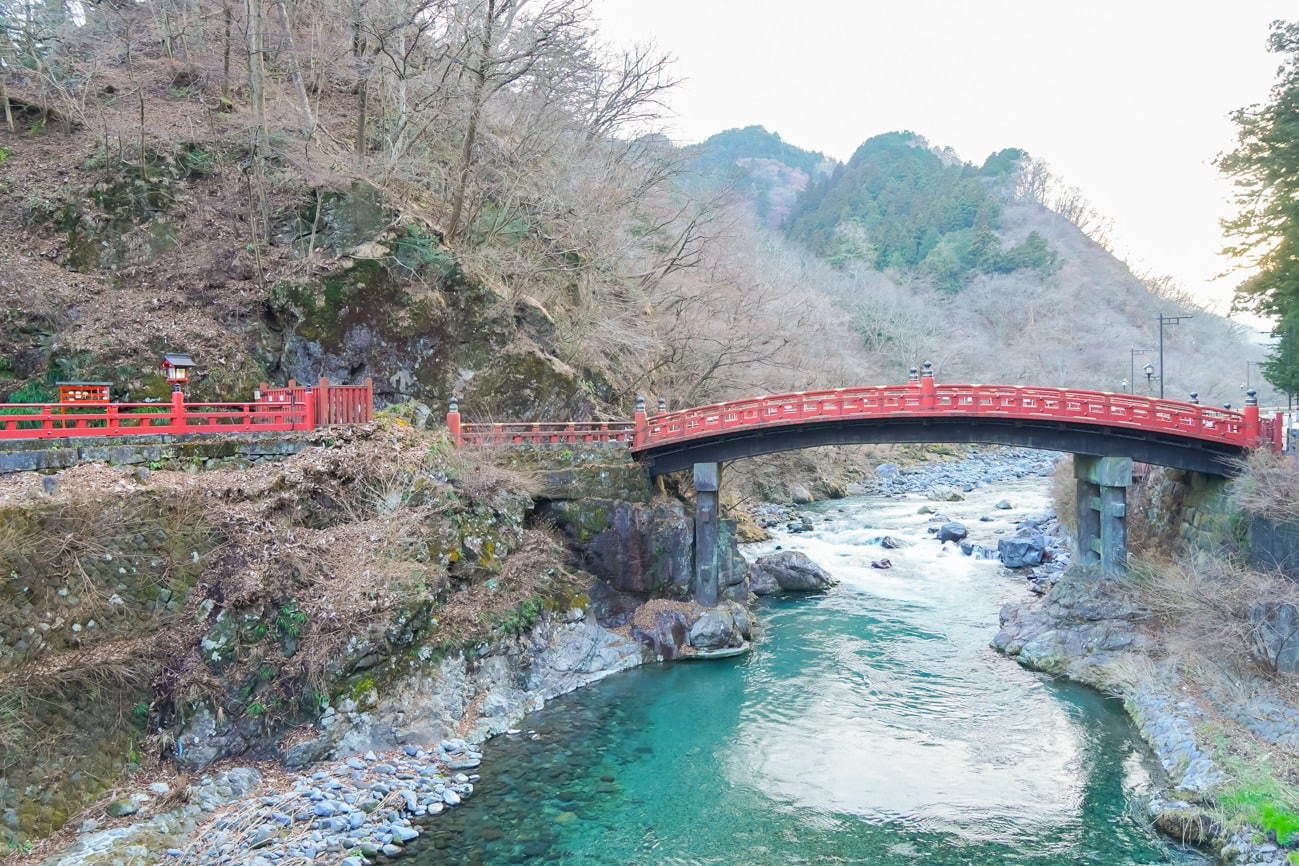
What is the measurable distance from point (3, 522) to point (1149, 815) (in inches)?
701

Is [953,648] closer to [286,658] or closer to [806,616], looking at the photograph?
[806,616]

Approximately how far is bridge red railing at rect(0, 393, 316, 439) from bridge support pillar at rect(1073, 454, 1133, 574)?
19448mm

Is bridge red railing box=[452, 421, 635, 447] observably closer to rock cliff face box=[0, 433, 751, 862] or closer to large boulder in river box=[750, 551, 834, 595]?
rock cliff face box=[0, 433, 751, 862]

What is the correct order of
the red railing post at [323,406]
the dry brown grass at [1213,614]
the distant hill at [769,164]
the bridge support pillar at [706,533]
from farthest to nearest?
1. the distant hill at [769,164]
2. the bridge support pillar at [706,533]
3. the red railing post at [323,406]
4. the dry brown grass at [1213,614]

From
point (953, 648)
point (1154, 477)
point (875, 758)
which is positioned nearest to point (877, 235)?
point (1154, 477)

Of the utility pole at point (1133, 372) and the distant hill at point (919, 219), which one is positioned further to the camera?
the distant hill at point (919, 219)

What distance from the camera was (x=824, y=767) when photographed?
13.8m

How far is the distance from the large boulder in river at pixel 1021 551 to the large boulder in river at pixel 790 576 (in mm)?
6536

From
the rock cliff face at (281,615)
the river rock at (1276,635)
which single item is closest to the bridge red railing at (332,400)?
the rock cliff face at (281,615)

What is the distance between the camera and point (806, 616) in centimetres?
2231

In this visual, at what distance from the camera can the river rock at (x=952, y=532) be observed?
29.6 meters

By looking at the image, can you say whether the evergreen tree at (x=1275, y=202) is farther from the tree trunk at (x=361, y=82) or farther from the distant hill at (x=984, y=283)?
the distant hill at (x=984, y=283)

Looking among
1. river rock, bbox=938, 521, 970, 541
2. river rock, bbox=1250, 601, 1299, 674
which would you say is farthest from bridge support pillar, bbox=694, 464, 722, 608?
river rock, bbox=938, 521, 970, 541

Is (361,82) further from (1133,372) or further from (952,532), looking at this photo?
(1133,372)
